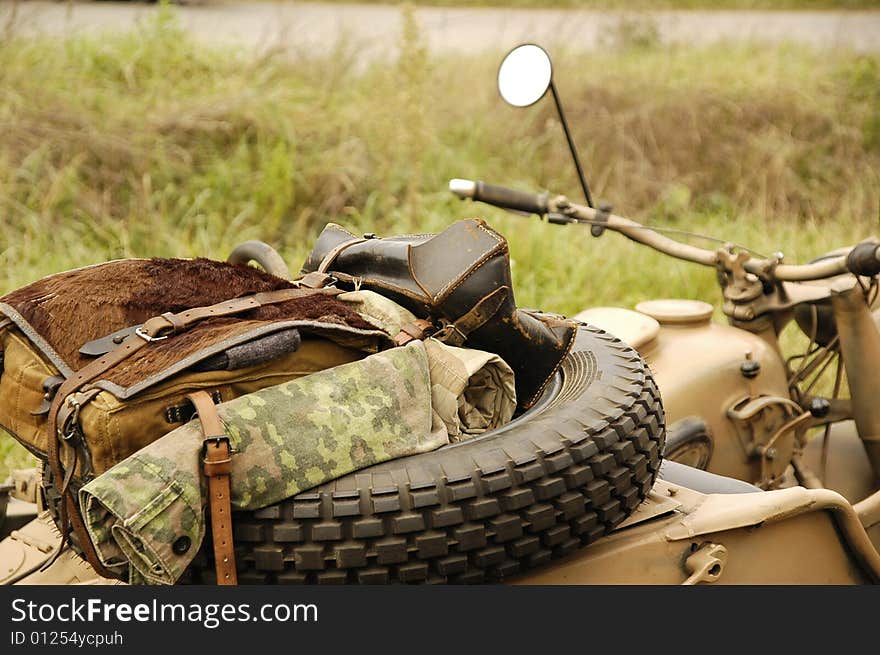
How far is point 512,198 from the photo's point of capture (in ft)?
9.37

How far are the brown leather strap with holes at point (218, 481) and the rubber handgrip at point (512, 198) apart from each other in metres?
1.48

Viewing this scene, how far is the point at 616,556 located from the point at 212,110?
14.9ft

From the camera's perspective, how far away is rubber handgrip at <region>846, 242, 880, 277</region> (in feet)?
7.91

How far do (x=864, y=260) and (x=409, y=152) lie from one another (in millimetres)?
3621

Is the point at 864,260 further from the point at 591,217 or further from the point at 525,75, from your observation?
the point at 525,75

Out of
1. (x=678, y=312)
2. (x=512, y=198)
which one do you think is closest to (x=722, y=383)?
(x=678, y=312)

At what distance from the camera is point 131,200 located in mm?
5191

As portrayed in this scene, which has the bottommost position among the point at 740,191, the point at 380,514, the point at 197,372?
the point at 740,191

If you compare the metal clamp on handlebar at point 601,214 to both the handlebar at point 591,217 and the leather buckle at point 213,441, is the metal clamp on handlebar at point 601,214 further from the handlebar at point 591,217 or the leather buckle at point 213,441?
the leather buckle at point 213,441

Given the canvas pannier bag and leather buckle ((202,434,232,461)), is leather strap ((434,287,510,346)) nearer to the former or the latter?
the canvas pannier bag

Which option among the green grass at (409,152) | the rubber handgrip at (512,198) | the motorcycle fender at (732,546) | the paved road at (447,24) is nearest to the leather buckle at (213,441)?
the motorcycle fender at (732,546)

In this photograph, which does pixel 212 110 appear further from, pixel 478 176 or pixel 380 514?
pixel 380 514

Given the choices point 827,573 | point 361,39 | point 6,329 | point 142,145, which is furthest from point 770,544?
point 361,39

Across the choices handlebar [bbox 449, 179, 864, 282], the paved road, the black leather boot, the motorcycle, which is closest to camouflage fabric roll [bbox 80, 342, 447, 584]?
the black leather boot
